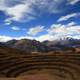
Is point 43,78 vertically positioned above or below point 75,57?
below

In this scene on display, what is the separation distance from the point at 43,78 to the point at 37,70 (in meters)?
5.14

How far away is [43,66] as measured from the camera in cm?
3203

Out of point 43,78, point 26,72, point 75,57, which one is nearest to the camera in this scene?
point 43,78

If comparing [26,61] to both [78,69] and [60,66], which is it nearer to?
[60,66]

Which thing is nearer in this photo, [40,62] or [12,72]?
[12,72]

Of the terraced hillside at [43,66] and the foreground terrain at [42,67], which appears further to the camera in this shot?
the terraced hillside at [43,66]

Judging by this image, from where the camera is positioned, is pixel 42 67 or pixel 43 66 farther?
pixel 43 66

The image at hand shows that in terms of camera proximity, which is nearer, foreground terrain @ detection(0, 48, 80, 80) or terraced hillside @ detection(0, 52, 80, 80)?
foreground terrain @ detection(0, 48, 80, 80)

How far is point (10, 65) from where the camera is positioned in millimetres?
31594

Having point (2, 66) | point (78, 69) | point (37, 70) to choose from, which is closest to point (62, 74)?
point (78, 69)

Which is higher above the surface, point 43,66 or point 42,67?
point 43,66

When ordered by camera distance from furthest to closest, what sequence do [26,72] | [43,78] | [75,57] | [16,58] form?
[16,58]
[75,57]
[26,72]
[43,78]

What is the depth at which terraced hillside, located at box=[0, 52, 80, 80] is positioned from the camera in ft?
92.6

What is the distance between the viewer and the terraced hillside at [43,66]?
28230 millimetres
